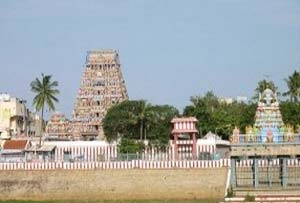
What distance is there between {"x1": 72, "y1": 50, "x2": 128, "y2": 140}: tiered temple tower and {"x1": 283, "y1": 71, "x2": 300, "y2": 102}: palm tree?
2012 cm

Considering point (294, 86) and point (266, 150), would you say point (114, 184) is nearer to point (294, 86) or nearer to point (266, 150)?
point (266, 150)

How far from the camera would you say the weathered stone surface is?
50691 mm

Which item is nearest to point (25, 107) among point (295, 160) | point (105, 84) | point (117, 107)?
point (105, 84)

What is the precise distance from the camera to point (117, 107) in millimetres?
77812

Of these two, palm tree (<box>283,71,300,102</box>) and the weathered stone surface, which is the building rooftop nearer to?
the weathered stone surface

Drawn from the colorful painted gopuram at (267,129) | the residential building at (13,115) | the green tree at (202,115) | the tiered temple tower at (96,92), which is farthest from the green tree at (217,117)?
the colorful painted gopuram at (267,129)

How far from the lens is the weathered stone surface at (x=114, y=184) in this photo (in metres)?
50.7

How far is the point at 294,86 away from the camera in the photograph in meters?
83.9

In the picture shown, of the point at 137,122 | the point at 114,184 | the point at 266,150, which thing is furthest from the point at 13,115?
the point at 266,150

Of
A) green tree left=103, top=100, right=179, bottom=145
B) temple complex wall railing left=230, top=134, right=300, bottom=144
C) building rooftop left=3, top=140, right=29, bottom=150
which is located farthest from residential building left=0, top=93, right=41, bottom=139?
temple complex wall railing left=230, top=134, right=300, bottom=144

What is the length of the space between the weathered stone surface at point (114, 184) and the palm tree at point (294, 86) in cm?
3526

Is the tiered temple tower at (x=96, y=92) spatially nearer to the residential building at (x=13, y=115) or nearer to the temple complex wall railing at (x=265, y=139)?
the residential building at (x=13, y=115)

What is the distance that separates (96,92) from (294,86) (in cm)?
2389

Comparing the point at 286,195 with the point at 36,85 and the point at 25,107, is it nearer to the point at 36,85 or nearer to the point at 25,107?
the point at 36,85
